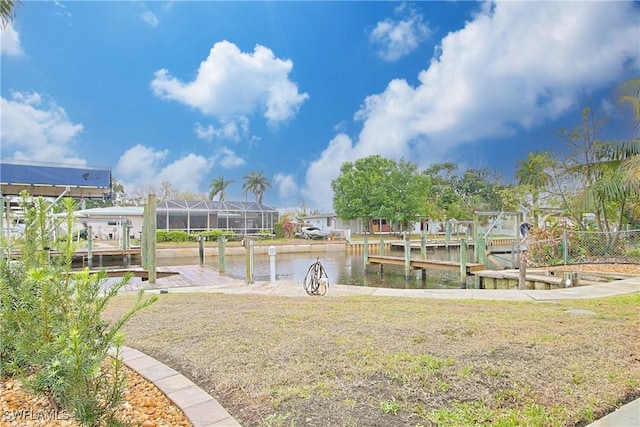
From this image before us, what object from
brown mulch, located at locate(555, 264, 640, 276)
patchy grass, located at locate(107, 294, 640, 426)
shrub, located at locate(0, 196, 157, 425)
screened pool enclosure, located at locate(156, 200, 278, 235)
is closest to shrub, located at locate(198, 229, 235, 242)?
screened pool enclosure, located at locate(156, 200, 278, 235)

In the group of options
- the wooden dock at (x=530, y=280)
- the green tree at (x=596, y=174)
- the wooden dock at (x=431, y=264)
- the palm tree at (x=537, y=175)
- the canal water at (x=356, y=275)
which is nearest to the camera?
the wooden dock at (x=530, y=280)

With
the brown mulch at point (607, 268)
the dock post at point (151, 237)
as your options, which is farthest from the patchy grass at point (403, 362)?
the brown mulch at point (607, 268)

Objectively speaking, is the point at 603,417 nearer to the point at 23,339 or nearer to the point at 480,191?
the point at 23,339

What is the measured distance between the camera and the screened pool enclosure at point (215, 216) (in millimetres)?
27156

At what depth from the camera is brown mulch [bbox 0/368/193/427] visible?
7.00 ft

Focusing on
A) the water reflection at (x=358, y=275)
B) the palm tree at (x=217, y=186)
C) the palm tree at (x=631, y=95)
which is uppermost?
the palm tree at (x=217, y=186)

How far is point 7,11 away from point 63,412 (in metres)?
3.83

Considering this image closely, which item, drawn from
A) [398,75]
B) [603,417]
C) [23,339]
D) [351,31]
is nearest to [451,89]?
[351,31]

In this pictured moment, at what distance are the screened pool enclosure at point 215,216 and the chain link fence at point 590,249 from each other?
21.8m

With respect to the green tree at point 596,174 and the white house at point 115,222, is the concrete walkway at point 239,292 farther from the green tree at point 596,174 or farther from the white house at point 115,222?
the white house at point 115,222

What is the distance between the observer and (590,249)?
11.8 m

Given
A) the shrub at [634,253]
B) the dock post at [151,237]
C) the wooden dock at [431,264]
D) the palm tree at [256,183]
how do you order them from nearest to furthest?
1. the dock post at [151,237]
2. the shrub at [634,253]
3. the wooden dock at [431,264]
4. the palm tree at [256,183]

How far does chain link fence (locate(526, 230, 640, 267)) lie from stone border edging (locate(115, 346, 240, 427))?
11.2 meters

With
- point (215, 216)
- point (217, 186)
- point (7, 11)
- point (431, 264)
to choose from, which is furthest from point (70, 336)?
point (217, 186)
